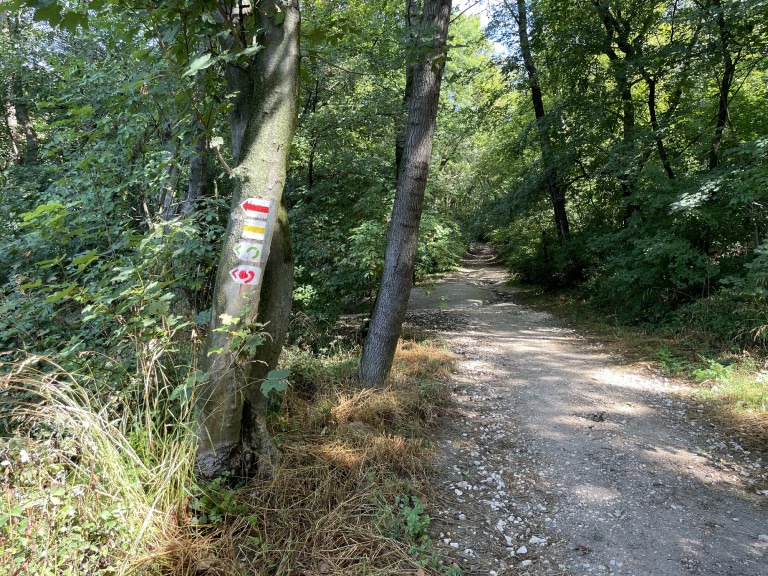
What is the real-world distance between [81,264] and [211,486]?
4.83 ft

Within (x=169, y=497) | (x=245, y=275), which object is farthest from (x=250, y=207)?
(x=169, y=497)

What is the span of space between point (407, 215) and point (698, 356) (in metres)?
4.75

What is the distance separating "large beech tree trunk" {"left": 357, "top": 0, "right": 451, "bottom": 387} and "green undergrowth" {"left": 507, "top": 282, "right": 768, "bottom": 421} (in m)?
3.59

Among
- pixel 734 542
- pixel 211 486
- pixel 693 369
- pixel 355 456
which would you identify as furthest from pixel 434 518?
pixel 693 369

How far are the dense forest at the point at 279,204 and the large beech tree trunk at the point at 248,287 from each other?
→ 0.02 meters

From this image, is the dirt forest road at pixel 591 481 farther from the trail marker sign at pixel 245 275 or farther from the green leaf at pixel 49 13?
the green leaf at pixel 49 13

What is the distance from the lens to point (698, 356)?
590 cm

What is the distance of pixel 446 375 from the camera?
553cm

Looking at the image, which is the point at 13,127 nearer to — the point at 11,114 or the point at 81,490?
the point at 11,114

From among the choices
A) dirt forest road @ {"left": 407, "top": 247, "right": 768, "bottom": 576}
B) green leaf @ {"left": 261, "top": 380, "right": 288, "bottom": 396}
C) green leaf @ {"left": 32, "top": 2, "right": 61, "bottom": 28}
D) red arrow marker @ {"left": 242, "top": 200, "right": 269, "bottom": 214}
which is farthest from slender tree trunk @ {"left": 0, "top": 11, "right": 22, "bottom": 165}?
dirt forest road @ {"left": 407, "top": 247, "right": 768, "bottom": 576}

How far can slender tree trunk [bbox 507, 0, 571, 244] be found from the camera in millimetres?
11484

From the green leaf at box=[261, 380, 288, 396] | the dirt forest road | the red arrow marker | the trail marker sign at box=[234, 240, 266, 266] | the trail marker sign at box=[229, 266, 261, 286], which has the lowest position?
the dirt forest road

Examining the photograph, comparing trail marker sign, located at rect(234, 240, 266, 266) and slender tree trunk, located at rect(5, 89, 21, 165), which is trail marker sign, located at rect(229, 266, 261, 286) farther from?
slender tree trunk, located at rect(5, 89, 21, 165)

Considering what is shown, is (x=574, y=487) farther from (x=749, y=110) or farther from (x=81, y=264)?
(x=749, y=110)
